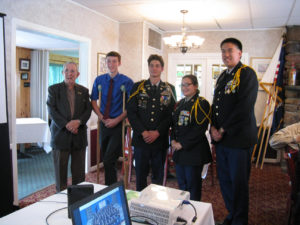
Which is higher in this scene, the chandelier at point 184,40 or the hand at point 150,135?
the chandelier at point 184,40

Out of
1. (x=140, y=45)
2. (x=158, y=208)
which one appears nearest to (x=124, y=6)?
(x=140, y=45)

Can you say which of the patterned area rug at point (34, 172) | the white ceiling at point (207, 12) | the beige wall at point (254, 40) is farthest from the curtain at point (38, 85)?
the beige wall at point (254, 40)

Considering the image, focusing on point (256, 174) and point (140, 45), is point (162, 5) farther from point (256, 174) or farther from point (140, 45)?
point (256, 174)

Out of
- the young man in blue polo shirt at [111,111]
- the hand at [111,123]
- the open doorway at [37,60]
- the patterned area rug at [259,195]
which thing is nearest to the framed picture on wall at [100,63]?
the open doorway at [37,60]

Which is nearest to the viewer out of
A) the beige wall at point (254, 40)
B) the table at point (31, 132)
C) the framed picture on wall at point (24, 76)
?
the table at point (31, 132)

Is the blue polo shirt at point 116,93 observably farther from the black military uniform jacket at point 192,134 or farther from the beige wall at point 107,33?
the beige wall at point 107,33

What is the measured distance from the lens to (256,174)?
14.8 feet

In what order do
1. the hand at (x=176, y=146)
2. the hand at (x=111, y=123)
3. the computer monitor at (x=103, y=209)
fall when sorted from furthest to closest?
the hand at (x=111, y=123) → the hand at (x=176, y=146) → the computer monitor at (x=103, y=209)

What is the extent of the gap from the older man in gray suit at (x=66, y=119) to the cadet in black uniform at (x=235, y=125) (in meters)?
1.32

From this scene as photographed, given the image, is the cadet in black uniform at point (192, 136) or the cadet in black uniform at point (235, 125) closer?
the cadet in black uniform at point (235, 125)

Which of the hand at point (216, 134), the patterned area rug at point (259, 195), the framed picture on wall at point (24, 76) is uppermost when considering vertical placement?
the framed picture on wall at point (24, 76)

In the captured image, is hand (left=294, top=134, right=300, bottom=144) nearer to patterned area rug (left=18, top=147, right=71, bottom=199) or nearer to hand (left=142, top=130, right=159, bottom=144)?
→ hand (left=142, top=130, right=159, bottom=144)

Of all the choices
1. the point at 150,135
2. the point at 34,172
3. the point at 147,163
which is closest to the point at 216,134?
the point at 150,135

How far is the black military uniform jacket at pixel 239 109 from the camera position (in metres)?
2.30
